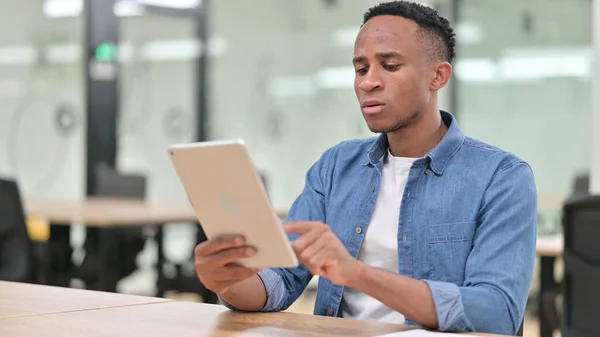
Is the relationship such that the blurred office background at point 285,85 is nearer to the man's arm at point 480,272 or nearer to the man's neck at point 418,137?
the man's neck at point 418,137

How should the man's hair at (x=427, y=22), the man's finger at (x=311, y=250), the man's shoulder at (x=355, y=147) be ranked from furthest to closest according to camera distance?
1. the man's shoulder at (x=355, y=147)
2. the man's hair at (x=427, y=22)
3. the man's finger at (x=311, y=250)

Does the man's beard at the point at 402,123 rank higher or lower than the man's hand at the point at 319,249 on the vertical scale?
higher

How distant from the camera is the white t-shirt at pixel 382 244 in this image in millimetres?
2049

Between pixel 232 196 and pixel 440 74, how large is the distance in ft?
2.24

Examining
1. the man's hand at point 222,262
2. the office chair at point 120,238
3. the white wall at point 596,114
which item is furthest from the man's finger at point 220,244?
the office chair at point 120,238

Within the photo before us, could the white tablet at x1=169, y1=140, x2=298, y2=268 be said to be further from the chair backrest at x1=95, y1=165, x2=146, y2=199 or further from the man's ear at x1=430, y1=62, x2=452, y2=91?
the chair backrest at x1=95, y1=165, x2=146, y2=199

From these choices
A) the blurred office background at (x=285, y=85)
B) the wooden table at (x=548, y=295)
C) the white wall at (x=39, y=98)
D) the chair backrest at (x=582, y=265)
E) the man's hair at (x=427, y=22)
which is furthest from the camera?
the blurred office background at (x=285, y=85)

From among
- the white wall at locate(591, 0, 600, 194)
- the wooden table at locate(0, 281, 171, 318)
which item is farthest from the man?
the white wall at locate(591, 0, 600, 194)

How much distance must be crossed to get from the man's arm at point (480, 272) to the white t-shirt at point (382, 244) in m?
0.19

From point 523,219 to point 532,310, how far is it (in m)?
4.48

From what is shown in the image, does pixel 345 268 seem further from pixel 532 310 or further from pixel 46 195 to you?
pixel 46 195

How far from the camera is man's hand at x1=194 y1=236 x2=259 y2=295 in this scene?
1708 mm

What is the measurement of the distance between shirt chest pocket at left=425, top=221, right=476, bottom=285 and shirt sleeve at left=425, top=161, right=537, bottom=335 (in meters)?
0.02

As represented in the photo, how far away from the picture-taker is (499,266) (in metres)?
1.86
